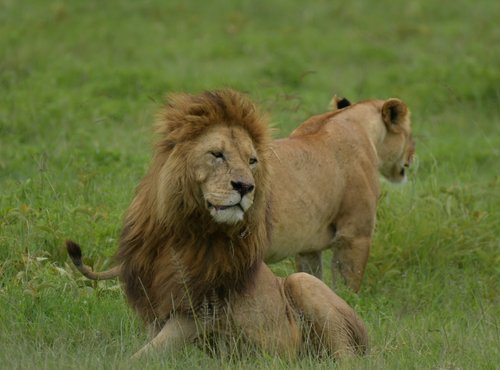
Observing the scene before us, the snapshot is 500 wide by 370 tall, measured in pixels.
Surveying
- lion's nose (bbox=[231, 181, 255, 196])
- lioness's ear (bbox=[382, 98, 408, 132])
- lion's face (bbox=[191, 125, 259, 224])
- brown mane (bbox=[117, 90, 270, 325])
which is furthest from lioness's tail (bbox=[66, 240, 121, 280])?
lioness's ear (bbox=[382, 98, 408, 132])

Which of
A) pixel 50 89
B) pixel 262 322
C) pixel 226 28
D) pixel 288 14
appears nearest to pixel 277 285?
pixel 262 322

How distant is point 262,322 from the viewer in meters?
4.66

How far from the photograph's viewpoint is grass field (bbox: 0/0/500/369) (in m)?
5.12

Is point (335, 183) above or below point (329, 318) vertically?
above

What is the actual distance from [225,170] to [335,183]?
6.09 feet

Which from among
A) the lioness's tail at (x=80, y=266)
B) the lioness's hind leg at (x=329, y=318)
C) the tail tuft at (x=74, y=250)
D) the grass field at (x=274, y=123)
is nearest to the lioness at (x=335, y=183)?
the grass field at (x=274, y=123)

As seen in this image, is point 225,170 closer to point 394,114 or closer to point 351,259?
point 351,259

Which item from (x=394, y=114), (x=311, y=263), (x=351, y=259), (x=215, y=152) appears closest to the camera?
(x=215, y=152)

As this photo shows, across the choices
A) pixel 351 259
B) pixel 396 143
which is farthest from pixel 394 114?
pixel 351 259

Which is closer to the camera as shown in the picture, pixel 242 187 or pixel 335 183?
pixel 242 187

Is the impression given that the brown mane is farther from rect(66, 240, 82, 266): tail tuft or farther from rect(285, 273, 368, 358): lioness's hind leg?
rect(285, 273, 368, 358): lioness's hind leg

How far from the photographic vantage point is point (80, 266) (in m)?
4.77

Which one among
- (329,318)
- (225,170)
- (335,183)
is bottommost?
(329,318)

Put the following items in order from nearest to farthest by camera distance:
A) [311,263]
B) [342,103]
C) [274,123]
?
[274,123] → [311,263] → [342,103]
